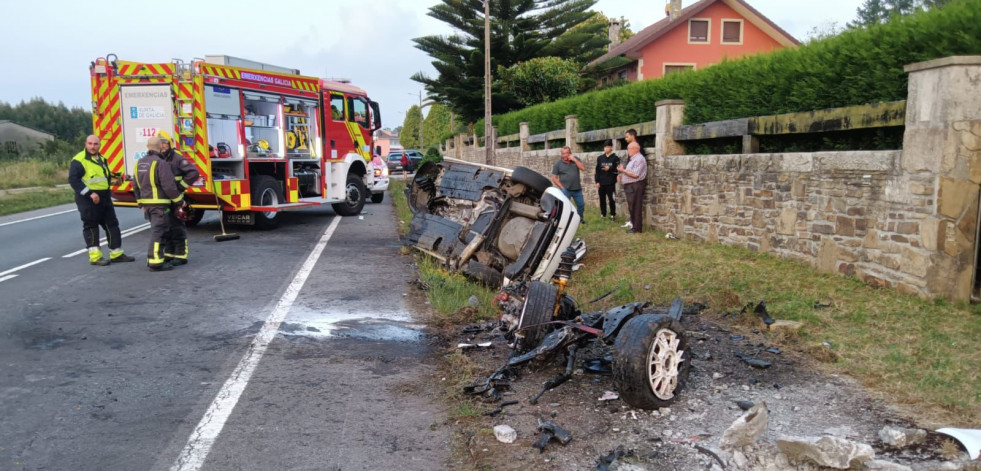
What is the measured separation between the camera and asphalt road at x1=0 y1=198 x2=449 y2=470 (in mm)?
3775

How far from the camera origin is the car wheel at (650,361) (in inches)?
158

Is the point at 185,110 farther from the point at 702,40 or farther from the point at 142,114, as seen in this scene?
the point at 702,40

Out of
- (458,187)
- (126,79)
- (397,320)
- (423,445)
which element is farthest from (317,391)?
(126,79)

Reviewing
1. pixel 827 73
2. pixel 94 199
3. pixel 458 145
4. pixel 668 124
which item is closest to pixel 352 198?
pixel 94 199

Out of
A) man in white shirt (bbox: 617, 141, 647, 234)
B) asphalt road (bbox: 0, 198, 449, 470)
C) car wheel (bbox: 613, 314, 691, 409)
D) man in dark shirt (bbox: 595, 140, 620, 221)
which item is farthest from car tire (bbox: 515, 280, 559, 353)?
man in dark shirt (bbox: 595, 140, 620, 221)

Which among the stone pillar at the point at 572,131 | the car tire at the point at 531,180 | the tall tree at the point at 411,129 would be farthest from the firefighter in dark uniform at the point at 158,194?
the tall tree at the point at 411,129

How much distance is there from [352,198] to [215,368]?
11.3 m

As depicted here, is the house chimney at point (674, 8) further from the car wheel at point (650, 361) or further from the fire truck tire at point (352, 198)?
the car wheel at point (650, 361)

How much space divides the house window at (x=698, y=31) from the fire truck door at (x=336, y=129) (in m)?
27.1

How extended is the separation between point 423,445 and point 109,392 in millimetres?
2311

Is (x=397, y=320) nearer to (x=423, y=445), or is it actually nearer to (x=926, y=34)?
(x=423, y=445)

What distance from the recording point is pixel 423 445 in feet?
12.7

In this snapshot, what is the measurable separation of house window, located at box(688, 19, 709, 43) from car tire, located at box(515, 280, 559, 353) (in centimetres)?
Result: 3585

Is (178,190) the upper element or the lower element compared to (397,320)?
upper
